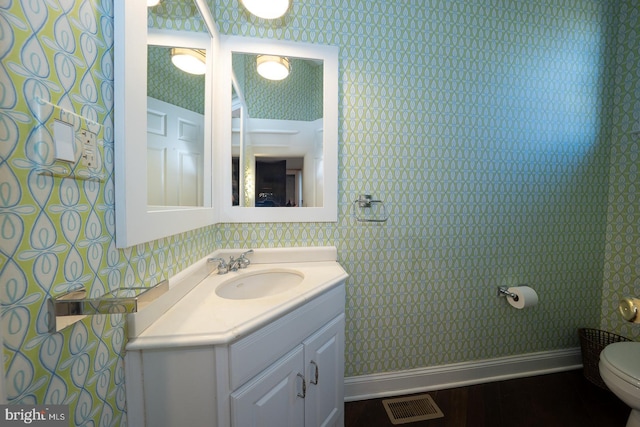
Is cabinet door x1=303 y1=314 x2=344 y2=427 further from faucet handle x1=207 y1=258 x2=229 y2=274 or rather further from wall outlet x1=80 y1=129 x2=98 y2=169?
wall outlet x1=80 y1=129 x2=98 y2=169

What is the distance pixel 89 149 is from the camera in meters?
0.53

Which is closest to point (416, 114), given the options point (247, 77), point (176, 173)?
point (247, 77)

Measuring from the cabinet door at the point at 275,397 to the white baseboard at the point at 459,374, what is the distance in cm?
70

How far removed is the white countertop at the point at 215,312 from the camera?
666mm

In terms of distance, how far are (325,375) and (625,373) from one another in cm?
137

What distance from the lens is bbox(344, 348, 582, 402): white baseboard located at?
1509 mm

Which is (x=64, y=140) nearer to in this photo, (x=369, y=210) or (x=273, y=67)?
(x=273, y=67)

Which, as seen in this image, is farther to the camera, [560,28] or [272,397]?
[560,28]

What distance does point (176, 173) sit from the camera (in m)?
0.92

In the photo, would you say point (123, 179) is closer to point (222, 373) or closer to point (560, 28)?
point (222, 373)

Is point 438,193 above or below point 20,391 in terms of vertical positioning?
above

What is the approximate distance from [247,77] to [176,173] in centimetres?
76

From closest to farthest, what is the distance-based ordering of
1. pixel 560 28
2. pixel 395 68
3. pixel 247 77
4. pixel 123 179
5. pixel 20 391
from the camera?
pixel 20 391, pixel 123 179, pixel 247 77, pixel 395 68, pixel 560 28

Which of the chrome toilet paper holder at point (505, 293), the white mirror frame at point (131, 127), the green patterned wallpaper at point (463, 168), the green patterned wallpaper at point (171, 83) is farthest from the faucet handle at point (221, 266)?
the chrome toilet paper holder at point (505, 293)
